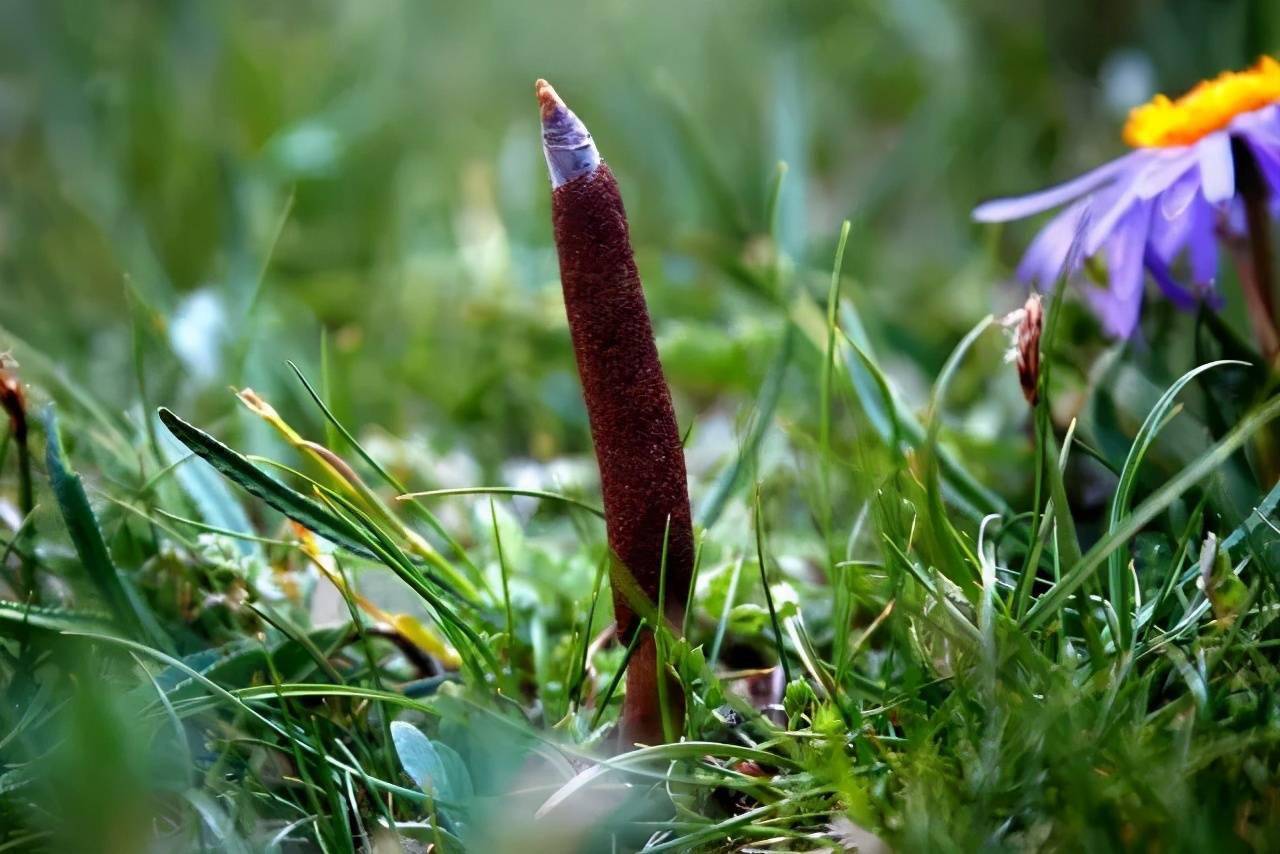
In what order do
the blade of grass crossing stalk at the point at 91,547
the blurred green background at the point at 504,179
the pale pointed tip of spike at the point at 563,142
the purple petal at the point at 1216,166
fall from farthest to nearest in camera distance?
the blurred green background at the point at 504,179 → the purple petal at the point at 1216,166 → the blade of grass crossing stalk at the point at 91,547 → the pale pointed tip of spike at the point at 563,142

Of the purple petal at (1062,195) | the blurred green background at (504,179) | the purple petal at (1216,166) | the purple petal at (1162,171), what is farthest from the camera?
the blurred green background at (504,179)

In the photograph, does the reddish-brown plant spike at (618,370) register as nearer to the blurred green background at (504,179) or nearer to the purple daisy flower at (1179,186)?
the purple daisy flower at (1179,186)

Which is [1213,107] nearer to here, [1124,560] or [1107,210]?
[1107,210]

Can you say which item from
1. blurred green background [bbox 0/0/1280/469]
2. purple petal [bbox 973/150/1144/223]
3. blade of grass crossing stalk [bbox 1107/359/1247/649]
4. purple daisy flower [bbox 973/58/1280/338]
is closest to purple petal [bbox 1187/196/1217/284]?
purple daisy flower [bbox 973/58/1280/338]

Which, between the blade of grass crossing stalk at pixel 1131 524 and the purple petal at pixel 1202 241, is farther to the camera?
the purple petal at pixel 1202 241

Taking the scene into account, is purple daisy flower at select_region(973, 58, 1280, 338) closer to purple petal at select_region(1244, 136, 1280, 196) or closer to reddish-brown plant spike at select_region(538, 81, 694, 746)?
purple petal at select_region(1244, 136, 1280, 196)

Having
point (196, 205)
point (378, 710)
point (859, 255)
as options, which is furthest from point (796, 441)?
point (196, 205)

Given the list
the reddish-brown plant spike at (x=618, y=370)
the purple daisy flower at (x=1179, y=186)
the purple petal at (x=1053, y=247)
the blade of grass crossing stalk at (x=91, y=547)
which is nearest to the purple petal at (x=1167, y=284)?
the purple daisy flower at (x=1179, y=186)
